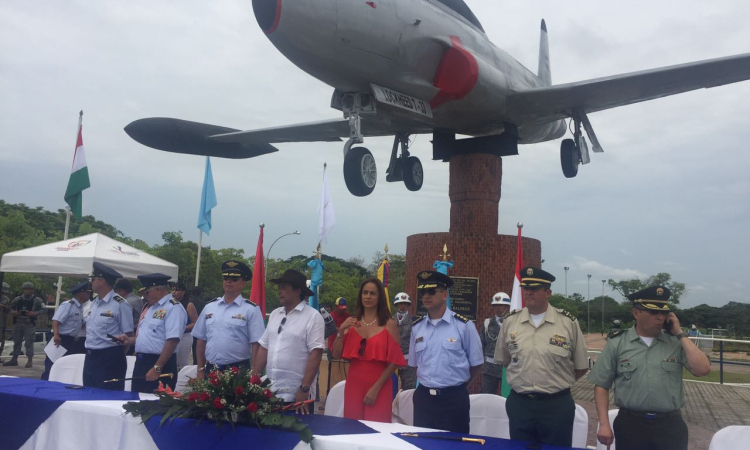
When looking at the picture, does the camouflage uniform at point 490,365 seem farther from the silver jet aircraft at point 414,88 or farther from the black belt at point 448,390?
the black belt at point 448,390

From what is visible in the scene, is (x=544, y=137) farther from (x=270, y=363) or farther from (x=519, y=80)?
(x=270, y=363)

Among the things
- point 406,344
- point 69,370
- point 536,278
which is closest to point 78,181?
point 69,370

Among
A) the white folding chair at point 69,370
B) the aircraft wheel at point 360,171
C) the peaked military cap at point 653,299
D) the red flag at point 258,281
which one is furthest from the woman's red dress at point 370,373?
the red flag at point 258,281

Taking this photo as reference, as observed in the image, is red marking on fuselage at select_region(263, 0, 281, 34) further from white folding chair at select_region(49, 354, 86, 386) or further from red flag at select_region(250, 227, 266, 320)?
red flag at select_region(250, 227, 266, 320)

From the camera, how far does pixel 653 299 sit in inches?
141

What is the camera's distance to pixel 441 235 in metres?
9.90

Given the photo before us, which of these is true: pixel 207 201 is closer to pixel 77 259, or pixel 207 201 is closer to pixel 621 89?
pixel 77 259

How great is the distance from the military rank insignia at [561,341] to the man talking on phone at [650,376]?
34 cm

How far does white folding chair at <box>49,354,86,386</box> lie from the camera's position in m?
6.44

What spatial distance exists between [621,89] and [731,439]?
24.5 ft

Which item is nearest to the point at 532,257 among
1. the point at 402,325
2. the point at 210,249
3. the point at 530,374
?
the point at 402,325

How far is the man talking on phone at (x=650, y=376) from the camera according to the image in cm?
346

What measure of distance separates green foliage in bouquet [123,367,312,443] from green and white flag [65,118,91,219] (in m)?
11.7

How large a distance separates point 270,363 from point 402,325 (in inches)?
125
